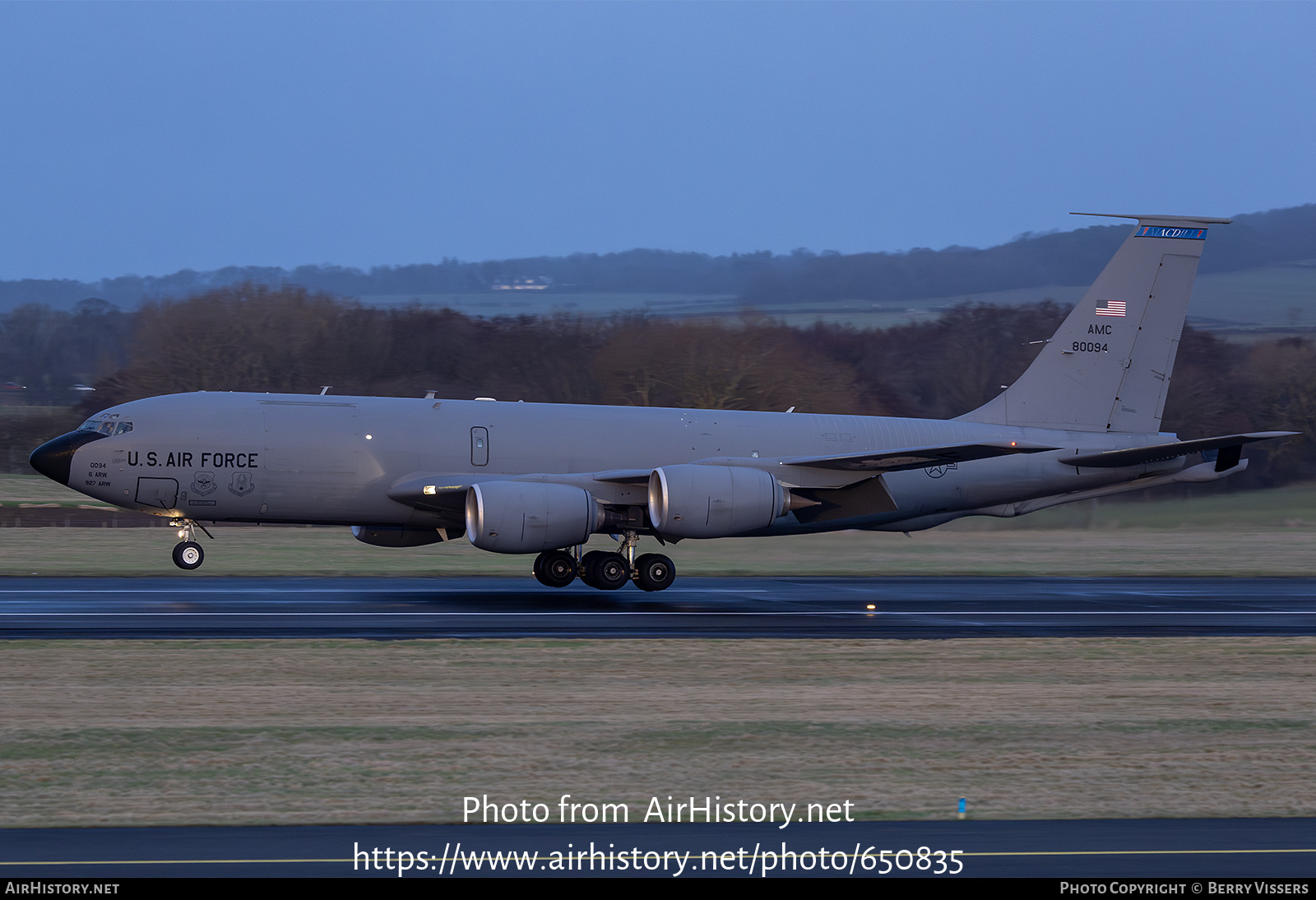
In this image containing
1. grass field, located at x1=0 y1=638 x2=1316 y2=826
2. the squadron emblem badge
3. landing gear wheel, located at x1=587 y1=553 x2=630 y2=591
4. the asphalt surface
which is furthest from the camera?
landing gear wheel, located at x1=587 y1=553 x2=630 y2=591

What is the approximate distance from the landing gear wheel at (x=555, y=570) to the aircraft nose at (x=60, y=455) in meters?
8.39

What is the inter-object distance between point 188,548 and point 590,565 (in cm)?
753

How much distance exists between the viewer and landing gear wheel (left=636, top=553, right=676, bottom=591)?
25062 millimetres

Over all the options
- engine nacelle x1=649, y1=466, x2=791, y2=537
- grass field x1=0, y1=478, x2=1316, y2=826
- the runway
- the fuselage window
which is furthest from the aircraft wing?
grass field x1=0, y1=478, x2=1316, y2=826

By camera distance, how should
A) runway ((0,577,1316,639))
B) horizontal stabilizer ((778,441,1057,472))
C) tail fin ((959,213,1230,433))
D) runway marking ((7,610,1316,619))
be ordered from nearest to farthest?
runway ((0,577,1316,639)) → runway marking ((7,610,1316,619)) → horizontal stabilizer ((778,441,1057,472)) → tail fin ((959,213,1230,433))

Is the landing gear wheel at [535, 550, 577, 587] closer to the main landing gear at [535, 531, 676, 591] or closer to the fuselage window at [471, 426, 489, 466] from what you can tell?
the main landing gear at [535, 531, 676, 591]

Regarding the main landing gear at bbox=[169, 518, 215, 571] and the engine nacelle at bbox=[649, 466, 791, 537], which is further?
the main landing gear at bbox=[169, 518, 215, 571]

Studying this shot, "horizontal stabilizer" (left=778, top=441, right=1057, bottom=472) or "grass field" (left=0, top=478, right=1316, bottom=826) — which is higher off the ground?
"horizontal stabilizer" (left=778, top=441, right=1057, bottom=472)

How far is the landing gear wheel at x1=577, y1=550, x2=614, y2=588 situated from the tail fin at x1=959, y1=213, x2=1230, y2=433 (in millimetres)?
9859

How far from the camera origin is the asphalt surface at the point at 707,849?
22.9 ft

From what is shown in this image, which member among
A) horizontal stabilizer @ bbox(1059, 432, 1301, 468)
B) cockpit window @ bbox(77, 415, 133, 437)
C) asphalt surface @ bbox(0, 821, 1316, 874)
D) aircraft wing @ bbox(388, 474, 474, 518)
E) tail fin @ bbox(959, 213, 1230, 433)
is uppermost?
tail fin @ bbox(959, 213, 1230, 433)

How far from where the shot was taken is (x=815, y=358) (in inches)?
2160

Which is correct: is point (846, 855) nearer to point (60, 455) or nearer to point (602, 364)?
point (60, 455)
